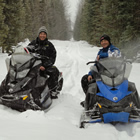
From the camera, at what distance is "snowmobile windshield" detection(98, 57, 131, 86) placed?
279cm

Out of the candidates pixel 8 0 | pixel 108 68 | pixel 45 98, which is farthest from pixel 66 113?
pixel 8 0

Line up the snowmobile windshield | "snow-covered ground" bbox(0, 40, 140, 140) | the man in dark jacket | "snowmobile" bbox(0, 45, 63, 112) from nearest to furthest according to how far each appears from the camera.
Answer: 1. "snow-covered ground" bbox(0, 40, 140, 140)
2. the snowmobile windshield
3. "snowmobile" bbox(0, 45, 63, 112)
4. the man in dark jacket

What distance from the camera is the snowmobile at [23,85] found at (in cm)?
303

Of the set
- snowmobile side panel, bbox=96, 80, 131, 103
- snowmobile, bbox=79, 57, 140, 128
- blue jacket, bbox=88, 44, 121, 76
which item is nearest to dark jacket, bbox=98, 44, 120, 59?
blue jacket, bbox=88, 44, 121, 76

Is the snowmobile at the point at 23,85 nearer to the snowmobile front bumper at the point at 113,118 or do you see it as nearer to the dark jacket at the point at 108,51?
the snowmobile front bumper at the point at 113,118

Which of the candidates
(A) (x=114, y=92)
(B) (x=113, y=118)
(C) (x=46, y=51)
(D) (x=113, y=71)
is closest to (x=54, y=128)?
(B) (x=113, y=118)

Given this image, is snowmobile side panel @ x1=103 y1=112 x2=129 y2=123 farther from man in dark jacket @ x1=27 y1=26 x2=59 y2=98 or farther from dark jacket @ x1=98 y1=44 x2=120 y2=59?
man in dark jacket @ x1=27 y1=26 x2=59 y2=98

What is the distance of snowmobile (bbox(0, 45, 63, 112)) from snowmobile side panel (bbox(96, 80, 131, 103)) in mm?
1237

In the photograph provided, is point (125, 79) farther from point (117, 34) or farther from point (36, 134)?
point (117, 34)

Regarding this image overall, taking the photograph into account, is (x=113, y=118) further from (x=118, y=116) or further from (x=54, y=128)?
(x=54, y=128)

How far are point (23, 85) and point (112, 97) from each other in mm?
1642

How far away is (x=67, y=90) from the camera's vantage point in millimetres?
5391

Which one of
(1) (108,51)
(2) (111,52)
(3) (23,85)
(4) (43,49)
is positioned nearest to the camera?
(3) (23,85)

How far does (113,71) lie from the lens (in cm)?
287
